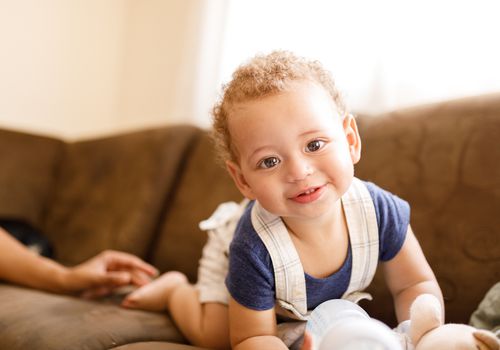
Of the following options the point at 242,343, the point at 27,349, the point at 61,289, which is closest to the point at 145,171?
the point at 61,289

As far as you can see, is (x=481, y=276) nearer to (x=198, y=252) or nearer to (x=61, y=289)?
(x=198, y=252)

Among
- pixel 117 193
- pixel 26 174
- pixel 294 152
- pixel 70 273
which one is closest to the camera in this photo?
pixel 294 152

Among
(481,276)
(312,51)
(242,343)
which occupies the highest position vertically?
(312,51)

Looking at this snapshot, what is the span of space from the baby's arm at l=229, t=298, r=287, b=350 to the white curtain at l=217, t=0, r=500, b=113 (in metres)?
0.86

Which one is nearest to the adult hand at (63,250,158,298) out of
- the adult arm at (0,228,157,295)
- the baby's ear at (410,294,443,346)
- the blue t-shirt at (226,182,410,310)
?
the adult arm at (0,228,157,295)

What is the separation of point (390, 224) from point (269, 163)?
0.29m

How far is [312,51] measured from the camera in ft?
5.78

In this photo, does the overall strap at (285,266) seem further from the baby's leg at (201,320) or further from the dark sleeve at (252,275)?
the baby's leg at (201,320)

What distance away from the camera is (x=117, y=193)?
5.80 ft

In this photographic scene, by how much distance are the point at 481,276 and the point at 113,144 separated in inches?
57.6

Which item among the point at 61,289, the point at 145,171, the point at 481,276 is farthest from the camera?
the point at 145,171

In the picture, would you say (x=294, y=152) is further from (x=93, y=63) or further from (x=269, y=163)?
(x=93, y=63)

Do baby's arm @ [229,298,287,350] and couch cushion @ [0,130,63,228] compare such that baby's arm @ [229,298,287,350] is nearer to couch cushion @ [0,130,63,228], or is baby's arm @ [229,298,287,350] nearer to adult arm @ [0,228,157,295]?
adult arm @ [0,228,157,295]

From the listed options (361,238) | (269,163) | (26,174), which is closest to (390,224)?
(361,238)
